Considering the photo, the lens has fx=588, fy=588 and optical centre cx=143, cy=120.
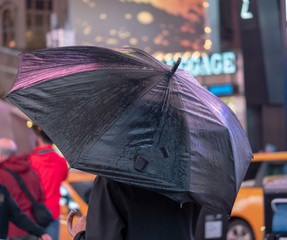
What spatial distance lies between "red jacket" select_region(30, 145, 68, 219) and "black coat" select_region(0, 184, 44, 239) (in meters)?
1.38

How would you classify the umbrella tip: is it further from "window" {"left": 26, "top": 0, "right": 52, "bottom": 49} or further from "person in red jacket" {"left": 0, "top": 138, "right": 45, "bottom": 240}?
"window" {"left": 26, "top": 0, "right": 52, "bottom": 49}

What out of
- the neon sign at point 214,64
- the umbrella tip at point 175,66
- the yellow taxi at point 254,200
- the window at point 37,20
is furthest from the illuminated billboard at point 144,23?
the umbrella tip at point 175,66

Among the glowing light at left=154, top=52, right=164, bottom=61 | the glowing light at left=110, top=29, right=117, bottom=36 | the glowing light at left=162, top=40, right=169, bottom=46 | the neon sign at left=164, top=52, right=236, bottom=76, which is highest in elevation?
the glowing light at left=110, top=29, right=117, bottom=36

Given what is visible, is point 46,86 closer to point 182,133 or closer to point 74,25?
point 182,133

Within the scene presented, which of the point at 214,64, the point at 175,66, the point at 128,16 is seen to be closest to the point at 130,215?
the point at 175,66

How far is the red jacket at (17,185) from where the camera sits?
17.1 ft

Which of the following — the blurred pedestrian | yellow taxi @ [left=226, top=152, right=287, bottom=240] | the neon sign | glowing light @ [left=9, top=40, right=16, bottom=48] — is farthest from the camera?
glowing light @ [left=9, top=40, right=16, bottom=48]

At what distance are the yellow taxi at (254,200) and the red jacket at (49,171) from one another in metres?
4.52

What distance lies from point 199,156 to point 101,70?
0.65 m

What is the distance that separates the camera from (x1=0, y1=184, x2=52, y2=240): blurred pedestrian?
15.2 ft

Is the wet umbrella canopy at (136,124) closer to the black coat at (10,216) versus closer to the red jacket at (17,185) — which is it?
the black coat at (10,216)

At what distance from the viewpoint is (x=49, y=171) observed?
20.2 ft

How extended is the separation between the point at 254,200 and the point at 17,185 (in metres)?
5.74

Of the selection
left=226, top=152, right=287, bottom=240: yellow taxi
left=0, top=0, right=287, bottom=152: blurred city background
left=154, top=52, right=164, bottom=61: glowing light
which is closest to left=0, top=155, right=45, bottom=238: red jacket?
left=226, top=152, right=287, bottom=240: yellow taxi
